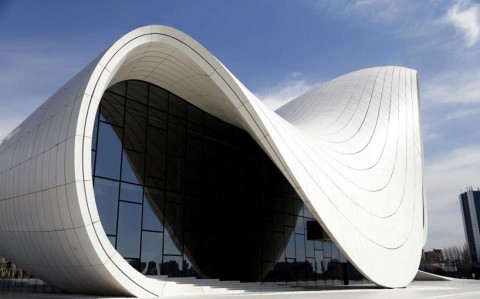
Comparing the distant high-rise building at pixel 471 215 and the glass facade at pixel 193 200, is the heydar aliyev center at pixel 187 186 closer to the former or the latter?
the glass facade at pixel 193 200

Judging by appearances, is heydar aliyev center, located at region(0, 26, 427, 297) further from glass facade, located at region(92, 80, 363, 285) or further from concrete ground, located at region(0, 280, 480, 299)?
concrete ground, located at region(0, 280, 480, 299)

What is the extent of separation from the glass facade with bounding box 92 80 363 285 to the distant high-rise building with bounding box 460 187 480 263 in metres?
106

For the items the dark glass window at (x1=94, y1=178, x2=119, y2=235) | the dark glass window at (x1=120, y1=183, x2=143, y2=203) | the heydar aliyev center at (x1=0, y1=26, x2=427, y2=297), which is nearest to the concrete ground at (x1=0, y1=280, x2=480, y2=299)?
the heydar aliyev center at (x1=0, y1=26, x2=427, y2=297)

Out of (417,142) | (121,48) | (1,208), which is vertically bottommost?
(1,208)

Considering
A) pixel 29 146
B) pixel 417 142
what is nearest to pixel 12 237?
pixel 29 146

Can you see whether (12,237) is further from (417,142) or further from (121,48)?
(417,142)

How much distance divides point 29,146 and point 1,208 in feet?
8.93

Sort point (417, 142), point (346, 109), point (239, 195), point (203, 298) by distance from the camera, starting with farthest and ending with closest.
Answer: point (417, 142) → point (346, 109) → point (239, 195) → point (203, 298)

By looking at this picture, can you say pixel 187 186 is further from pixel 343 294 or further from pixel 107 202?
pixel 343 294

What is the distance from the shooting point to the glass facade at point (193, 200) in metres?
16.5

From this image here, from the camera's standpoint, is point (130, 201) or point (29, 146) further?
point (130, 201)

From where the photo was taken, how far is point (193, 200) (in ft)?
64.5

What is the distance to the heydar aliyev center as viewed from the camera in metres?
11.7

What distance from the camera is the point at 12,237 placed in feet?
46.4
